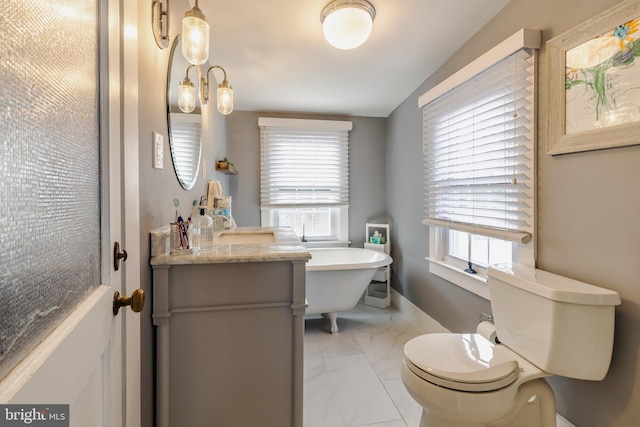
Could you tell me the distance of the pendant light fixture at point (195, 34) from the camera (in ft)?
3.57

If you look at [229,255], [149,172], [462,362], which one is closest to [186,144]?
[149,172]

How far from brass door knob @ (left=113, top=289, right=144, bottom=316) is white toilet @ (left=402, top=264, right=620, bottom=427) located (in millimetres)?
1066

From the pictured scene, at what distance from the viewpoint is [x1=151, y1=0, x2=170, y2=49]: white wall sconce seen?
3.80ft

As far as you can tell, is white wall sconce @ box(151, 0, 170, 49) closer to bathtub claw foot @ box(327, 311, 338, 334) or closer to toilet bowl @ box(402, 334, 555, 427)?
toilet bowl @ box(402, 334, 555, 427)

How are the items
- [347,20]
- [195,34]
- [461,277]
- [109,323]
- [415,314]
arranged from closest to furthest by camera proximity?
[109,323] < [195,34] < [347,20] < [461,277] < [415,314]

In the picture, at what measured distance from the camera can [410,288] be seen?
2902mm

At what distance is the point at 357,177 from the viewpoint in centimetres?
351

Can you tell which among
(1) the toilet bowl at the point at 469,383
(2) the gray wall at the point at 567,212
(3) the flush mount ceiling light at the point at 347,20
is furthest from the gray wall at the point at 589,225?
(3) the flush mount ceiling light at the point at 347,20

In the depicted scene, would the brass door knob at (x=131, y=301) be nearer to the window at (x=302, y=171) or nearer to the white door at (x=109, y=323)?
the white door at (x=109, y=323)

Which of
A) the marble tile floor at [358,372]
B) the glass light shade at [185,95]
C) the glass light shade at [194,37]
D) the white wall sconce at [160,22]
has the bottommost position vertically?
the marble tile floor at [358,372]

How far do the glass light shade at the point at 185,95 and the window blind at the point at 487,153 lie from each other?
1709mm

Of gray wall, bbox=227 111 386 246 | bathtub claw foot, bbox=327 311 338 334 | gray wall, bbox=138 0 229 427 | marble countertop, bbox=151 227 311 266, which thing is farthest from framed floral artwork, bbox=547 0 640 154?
gray wall, bbox=227 111 386 246

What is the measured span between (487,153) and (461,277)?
2.86 ft

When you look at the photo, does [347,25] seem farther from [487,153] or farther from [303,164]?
[303,164]
